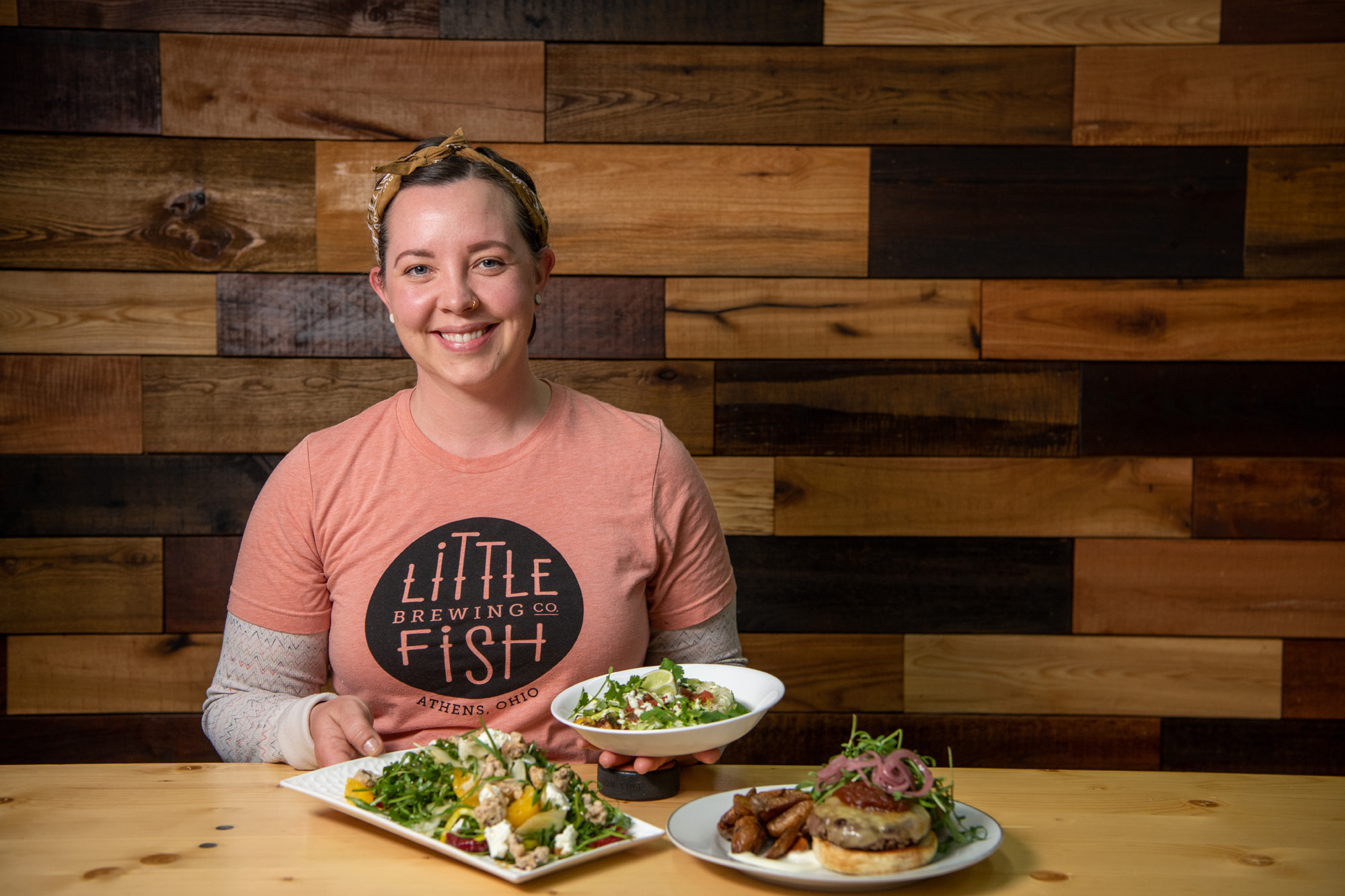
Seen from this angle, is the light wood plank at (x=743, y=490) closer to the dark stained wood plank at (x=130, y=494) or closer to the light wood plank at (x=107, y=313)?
the dark stained wood plank at (x=130, y=494)

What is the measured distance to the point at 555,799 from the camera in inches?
43.3

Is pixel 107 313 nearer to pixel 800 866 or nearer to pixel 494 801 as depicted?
pixel 494 801

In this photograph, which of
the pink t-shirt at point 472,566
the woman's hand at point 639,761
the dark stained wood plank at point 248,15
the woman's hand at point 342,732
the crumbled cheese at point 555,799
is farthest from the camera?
the dark stained wood plank at point 248,15

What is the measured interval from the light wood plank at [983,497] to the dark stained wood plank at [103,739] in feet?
5.00

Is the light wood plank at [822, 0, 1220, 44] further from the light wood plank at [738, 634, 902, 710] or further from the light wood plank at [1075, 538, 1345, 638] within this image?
the light wood plank at [738, 634, 902, 710]

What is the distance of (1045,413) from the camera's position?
2496mm

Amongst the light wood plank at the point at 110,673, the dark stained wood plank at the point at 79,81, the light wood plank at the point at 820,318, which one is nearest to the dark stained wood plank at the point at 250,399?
the light wood plank at the point at 110,673

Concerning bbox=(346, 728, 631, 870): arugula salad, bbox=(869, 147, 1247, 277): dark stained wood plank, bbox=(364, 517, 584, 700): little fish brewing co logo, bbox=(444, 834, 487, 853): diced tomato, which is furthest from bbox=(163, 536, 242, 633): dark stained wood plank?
bbox=(869, 147, 1247, 277): dark stained wood plank

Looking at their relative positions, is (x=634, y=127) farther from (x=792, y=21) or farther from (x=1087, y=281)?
(x=1087, y=281)

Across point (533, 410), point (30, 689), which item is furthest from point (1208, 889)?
point (30, 689)

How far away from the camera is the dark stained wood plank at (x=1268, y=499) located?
98.5 inches

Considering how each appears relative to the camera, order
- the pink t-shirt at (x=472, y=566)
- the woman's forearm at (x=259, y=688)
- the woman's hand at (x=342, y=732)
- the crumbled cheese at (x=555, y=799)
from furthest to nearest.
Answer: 1. the pink t-shirt at (x=472, y=566)
2. the woman's forearm at (x=259, y=688)
3. the woman's hand at (x=342, y=732)
4. the crumbled cheese at (x=555, y=799)

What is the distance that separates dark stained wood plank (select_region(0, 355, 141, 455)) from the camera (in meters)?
2.42

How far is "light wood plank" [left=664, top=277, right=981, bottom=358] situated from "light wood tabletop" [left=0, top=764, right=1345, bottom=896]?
4.21 feet
